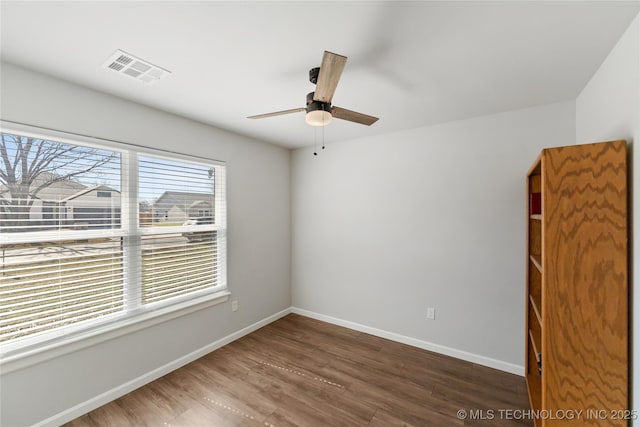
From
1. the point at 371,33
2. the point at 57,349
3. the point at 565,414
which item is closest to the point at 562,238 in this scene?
the point at 565,414

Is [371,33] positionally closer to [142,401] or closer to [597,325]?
[597,325]

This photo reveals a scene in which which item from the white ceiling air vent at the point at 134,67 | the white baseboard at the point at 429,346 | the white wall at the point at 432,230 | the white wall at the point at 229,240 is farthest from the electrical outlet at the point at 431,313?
the white ceiling air vent at the point at 134,67

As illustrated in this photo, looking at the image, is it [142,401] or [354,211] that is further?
[354,211]

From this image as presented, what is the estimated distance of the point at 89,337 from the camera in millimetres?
1971

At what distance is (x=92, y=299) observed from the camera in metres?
2.06

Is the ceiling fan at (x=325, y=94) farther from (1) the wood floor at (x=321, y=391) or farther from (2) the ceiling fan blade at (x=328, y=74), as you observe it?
(1) the wood floor at (x=321, y=391)

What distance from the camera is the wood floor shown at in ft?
6.31

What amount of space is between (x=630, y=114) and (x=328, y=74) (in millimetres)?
1524

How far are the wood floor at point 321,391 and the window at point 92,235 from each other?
69cm

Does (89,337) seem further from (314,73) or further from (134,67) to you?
(314,73)

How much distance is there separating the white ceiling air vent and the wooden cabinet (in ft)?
7.98

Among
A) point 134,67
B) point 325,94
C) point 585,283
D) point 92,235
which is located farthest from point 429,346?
point 134,67

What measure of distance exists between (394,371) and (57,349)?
8.93 ft

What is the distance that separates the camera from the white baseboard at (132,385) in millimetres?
1851
